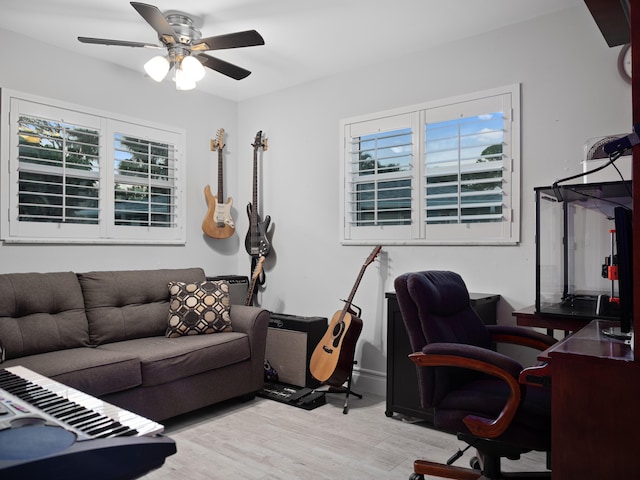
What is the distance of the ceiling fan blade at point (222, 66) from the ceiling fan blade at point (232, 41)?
0.14 meters

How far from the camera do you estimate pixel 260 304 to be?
449 centimetres

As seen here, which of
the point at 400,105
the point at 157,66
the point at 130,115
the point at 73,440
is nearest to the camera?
the point at 73,440

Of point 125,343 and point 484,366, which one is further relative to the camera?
point 125,343

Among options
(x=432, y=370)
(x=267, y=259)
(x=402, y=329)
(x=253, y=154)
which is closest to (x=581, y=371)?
(x=432, y=370)

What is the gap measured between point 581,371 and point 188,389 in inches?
91.9

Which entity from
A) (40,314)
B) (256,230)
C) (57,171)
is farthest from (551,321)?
(57,171)

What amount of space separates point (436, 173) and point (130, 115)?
8.14ft

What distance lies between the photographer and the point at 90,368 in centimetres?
252

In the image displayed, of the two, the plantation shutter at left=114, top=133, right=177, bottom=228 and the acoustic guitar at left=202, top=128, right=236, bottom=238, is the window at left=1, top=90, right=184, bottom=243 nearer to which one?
the plantation shutter at left=114, top=133, right=177, bottom=228

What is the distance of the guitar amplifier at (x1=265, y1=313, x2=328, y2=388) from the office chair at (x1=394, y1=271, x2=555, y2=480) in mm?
1558

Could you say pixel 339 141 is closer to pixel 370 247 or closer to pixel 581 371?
pixel 370 247

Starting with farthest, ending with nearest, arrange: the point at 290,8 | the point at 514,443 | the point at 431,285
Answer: the point at 290,8 → the point at 431,285 → the point at 514,443

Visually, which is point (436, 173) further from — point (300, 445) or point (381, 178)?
point (300, 445)

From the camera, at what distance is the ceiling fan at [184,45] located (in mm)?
2617
